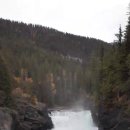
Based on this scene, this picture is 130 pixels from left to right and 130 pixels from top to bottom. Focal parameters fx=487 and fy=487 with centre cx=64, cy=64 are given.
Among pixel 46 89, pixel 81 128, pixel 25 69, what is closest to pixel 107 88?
pixel 81 128

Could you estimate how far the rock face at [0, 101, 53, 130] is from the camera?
6354cm

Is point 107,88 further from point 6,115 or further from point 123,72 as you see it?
point 6,115

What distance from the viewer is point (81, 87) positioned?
177375mm

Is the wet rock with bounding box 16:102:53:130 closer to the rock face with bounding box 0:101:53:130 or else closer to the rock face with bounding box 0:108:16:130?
the rock face with bounding box 0:101:53:130

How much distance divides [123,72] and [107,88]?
20.6ft

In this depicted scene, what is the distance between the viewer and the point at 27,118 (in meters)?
77.4

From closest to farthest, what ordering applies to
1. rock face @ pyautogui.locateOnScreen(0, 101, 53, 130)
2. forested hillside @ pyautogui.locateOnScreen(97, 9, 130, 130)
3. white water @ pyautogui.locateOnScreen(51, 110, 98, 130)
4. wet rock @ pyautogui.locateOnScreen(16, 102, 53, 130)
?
forested hillside @ pyautogui.locateOnScreen(97, 9, 130, 130)
rock face @ pyautogui.locateOnScreen(0, 101, 53, 130)
wet rock @ pyautogui.locateOnScreen(16, 102, 53, 130)
white water @ pyautogui.locateOnScreen(51, 110, 98, 130)

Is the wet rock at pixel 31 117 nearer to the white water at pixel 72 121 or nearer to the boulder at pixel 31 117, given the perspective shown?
the boulder at pixel 31 117

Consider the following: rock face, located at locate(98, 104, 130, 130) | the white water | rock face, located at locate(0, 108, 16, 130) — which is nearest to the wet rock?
the white water

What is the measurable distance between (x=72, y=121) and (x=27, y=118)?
71.8 feet

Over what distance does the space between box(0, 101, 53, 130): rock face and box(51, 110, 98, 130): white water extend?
4126mm

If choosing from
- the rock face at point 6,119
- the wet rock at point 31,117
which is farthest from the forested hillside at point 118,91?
the rock face at point 6,119

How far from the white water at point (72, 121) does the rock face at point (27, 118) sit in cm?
413

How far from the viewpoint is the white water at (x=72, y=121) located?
88.9m
